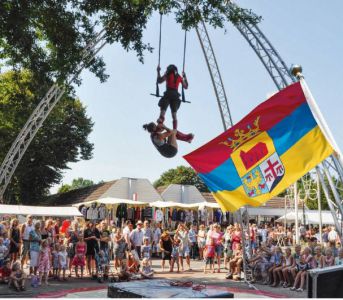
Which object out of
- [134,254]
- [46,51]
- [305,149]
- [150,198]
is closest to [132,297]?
[305,149]

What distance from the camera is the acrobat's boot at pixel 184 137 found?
12.8 meters

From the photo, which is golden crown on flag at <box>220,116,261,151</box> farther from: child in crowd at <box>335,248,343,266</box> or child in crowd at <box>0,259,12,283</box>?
child in crowd at <box>0,259,12,283</box>

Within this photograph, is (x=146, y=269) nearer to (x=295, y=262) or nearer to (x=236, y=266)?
(x=236, y=266)

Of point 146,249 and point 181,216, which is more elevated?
point 181,216

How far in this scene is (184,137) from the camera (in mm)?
12883

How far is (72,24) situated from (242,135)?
612 cm

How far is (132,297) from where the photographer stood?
8711 millimetres

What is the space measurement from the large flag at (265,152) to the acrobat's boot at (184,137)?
13.2ft

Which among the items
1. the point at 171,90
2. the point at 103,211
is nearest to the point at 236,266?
the point at 171,90

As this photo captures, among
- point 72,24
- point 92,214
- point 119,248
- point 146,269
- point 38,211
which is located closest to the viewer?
point 72,24

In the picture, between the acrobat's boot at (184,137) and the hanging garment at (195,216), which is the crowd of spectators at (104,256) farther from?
the hanging garment at (195,216)

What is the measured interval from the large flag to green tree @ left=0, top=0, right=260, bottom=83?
3.54 metres

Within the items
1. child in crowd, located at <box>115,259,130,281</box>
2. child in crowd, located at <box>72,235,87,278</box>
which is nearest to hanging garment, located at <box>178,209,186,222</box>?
child in crowd, located at <box>72,235,87,278</box>

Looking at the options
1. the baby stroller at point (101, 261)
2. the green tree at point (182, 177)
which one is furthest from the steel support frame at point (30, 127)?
the green tree at point (182, 177)
